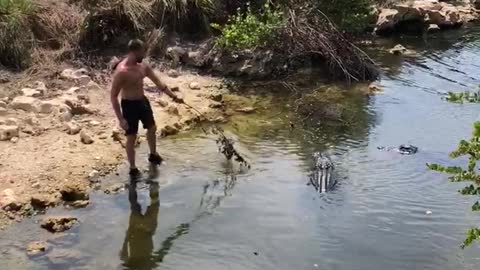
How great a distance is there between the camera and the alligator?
8391 mm

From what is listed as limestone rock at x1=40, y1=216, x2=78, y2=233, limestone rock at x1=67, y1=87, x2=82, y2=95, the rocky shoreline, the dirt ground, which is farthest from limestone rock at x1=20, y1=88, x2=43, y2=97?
the rocky shoreline

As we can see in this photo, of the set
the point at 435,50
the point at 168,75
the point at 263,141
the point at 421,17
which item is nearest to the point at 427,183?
the point at 263,141

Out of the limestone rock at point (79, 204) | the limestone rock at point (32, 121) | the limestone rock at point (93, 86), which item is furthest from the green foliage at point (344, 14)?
the limestone rock at point (79, 204)

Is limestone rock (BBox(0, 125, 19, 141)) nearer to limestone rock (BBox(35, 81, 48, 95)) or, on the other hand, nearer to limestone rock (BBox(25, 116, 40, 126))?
limestone rock (BBox(25, 116, 40, 126))

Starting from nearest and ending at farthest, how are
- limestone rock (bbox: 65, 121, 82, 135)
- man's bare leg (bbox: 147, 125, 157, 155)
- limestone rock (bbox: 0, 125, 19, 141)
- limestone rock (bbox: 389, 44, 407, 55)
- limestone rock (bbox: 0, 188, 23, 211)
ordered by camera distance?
limestone rock (bbox: 0, 188, 23, 211) < man's bare leg (bbox: 147, 125, 157, 155) < limestone rock (bbox: 0, 125, 19, 141) < limestone rock (bbox: 65, 121, 82, 135) < limestone rock (bbox: 389, 44, 407, 55)

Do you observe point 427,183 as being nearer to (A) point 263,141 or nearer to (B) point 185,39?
Answer: (A) point 263,141

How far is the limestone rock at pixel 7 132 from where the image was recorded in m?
9.09

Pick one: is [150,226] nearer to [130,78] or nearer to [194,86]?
[130,78]

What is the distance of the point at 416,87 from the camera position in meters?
12.9

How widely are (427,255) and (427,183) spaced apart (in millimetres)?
1819

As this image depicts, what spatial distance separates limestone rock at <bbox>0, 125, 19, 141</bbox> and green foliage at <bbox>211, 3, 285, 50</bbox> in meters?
4.58

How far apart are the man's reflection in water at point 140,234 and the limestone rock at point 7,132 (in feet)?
6.40

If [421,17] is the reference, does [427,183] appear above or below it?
below

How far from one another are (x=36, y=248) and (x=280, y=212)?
263cm
